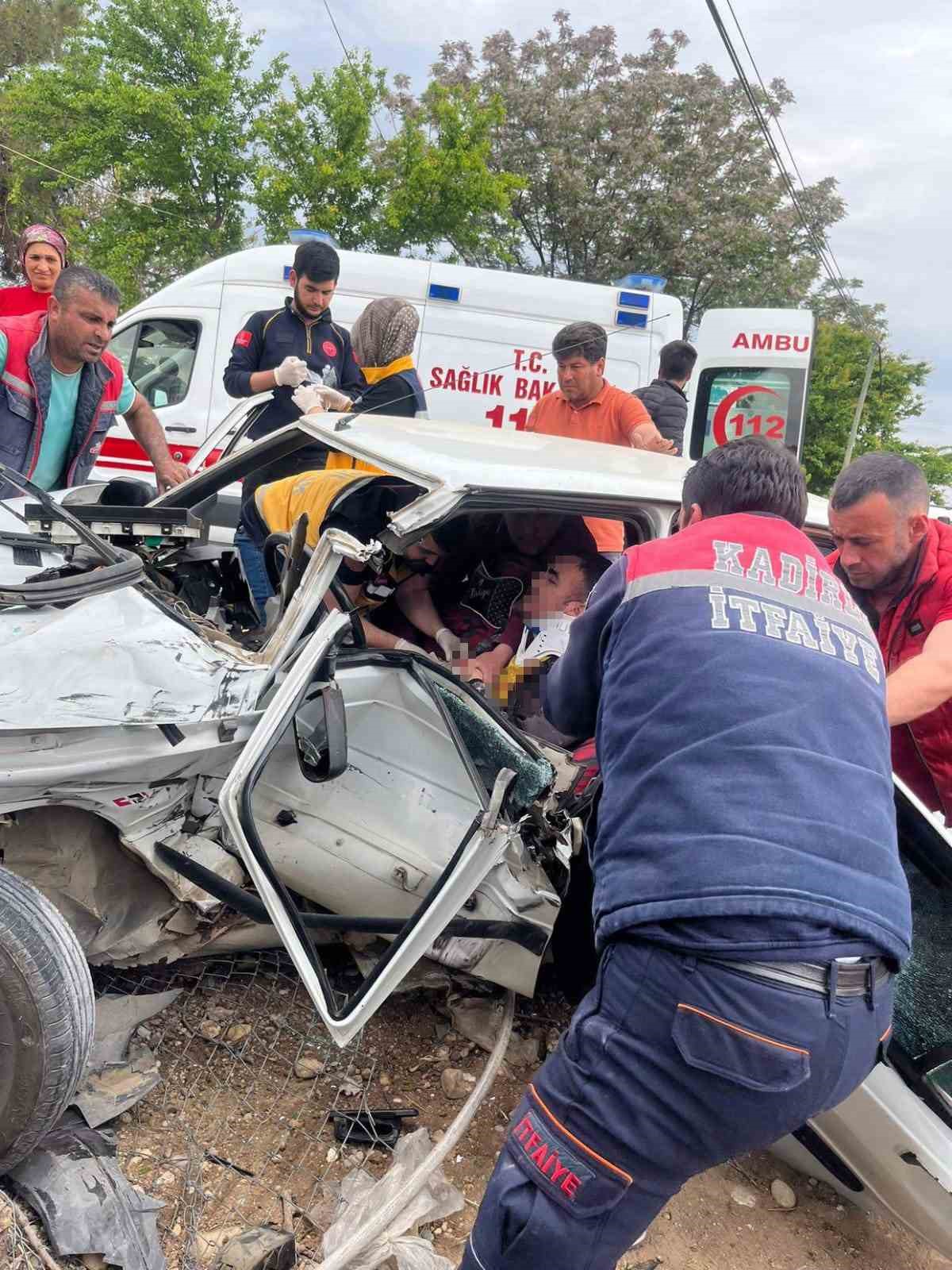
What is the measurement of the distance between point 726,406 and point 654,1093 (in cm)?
551

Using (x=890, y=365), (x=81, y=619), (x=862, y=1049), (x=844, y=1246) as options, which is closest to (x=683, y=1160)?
(x=862, y=1049)

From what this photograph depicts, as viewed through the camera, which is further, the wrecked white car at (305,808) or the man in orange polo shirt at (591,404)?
the man in orange polo shirt at (591,404)

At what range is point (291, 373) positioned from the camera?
378 centimetres

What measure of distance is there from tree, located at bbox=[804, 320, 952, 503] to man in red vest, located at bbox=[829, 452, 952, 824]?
14.6 m

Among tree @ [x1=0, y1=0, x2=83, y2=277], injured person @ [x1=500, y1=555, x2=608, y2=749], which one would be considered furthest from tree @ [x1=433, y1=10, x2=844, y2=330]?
injured person @ [x1=500, y1=555, x2=608, y2=749]

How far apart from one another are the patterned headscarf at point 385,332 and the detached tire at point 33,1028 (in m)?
2.31

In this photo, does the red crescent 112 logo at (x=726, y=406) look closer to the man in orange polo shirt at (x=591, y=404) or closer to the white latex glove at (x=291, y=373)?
the man in orange polo shirt at (x=591, y=404)

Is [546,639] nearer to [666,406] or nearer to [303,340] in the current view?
[303,340]

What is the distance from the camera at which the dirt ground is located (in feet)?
6.49

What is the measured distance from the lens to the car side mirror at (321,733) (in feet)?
6.28

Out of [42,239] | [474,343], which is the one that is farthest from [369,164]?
[42,239]

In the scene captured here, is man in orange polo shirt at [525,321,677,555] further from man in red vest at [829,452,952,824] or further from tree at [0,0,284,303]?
tree at [0,0,284,303]

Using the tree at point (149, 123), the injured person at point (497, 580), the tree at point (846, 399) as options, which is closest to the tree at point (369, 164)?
the tree at point (149, 123)

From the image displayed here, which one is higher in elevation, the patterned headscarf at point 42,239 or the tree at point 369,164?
the tree at point 369,164
